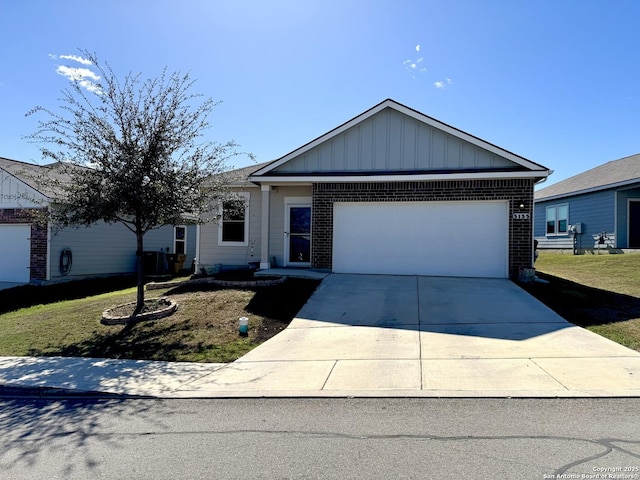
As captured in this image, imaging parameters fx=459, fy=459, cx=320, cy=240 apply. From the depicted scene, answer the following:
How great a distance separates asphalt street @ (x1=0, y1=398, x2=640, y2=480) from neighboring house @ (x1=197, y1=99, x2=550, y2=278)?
8.27 metres

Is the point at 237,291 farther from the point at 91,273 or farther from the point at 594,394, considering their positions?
the point at 91,273

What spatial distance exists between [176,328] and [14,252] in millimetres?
12593

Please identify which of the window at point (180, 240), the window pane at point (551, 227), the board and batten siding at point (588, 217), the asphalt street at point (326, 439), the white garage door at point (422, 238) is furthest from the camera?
the window pane at point (551, 227)

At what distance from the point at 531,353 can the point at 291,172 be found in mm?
9260

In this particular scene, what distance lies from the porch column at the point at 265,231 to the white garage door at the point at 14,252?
9.84 meters

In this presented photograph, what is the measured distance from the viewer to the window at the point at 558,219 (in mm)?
24547

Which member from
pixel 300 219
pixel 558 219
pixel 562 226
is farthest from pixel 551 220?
pixel 300 219

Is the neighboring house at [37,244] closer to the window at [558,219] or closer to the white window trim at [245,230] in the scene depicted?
the white window trim at [245,230]

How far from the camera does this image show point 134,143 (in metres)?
9.57

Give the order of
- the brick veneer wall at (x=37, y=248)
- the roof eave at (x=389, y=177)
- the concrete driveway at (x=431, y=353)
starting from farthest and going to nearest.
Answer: the brick veneer wall at (x=37, y=248) → the roof eave at (x=389, y=177) → the concrete driveway at (x=431, y=353)

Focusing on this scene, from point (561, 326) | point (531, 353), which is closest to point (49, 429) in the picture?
point (531, 353)

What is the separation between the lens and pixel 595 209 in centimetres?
2188

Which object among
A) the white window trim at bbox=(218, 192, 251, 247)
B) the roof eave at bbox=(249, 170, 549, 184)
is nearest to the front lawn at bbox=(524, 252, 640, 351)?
the roof eave at bbox=(249, 170, 549, 184)

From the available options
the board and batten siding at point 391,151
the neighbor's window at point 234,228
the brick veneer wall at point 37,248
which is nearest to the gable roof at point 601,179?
the board and batten siding at point 391,151
